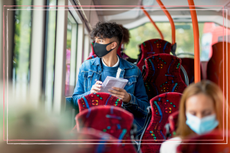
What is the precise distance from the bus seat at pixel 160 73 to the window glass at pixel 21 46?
0.60m

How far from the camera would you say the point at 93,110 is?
0.47 meters

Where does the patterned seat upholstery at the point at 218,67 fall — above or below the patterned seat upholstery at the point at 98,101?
above

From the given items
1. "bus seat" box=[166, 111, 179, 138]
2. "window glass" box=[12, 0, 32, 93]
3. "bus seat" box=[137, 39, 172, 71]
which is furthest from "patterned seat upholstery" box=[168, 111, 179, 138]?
"bus seat" box=[137, 39, 172, 71]

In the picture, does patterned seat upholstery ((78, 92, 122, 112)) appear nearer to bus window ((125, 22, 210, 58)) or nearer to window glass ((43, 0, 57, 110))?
window glass ((43, 0, 57, 110))

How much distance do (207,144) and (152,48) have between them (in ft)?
3.60

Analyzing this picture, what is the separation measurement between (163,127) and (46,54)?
0.46m

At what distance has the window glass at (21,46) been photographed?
56cm

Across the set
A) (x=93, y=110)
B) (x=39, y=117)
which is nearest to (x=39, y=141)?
(x=39, y=117)

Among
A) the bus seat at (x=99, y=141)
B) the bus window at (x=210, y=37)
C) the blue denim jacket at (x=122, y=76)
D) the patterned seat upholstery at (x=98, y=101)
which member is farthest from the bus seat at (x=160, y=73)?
the bus seat at (x=99, y=141)

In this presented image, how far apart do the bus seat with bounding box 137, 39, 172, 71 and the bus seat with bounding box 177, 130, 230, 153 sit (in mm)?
997

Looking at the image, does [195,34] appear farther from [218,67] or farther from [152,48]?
[152,48]

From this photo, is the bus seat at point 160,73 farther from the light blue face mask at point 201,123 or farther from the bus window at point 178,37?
the light blue face mask at point 201,123

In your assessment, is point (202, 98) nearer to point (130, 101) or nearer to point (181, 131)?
point (181, 131)

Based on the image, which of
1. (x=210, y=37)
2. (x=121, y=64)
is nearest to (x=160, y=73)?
(x=121, y=64)
